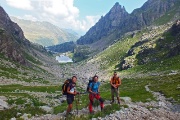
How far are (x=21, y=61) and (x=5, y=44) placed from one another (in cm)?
1675

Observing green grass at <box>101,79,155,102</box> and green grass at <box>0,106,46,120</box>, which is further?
green grass at <box>101,79,155,102</box>

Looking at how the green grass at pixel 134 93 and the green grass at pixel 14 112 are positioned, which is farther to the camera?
the green grass at pixel 134 93

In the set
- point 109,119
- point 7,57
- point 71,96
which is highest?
point 7,57

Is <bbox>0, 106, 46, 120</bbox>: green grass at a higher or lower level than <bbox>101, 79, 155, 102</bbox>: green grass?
lower

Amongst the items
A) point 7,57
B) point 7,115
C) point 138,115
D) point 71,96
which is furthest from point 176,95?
point 7,57

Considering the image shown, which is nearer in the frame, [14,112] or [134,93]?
[14,112]

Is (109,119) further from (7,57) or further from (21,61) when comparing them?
(21,61)

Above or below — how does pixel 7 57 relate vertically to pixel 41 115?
above

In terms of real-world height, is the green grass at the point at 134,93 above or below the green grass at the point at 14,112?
above

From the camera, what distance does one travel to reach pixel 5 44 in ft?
461

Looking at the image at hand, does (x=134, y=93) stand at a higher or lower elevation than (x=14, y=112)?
higher

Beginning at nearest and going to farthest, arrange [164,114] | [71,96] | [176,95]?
[71,96], [164,114], [176,95]

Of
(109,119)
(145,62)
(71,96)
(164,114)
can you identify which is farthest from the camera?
(145,62)

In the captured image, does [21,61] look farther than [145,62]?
No
